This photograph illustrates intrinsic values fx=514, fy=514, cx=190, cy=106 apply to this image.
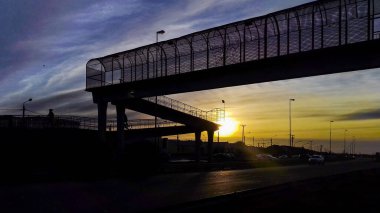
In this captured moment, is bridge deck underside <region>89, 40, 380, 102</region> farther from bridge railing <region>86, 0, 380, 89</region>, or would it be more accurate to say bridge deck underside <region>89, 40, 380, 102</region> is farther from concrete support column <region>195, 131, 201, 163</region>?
concrete support column <region>195, 131, 201, 163</region>

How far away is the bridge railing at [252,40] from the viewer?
112 ft

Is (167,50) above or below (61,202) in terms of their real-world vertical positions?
above

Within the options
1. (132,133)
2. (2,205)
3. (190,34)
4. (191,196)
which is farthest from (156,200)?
(132,133)

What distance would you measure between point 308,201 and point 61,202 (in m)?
9.16

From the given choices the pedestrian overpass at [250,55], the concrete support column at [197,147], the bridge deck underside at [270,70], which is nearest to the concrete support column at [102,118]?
the pedestrian overpass at [250,55]

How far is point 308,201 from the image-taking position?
19.5 meters

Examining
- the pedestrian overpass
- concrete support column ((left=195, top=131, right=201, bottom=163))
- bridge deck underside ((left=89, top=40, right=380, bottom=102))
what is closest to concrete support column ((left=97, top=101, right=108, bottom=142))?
the pedestrian overpass

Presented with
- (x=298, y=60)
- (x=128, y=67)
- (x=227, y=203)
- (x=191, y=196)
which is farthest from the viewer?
(x=128, y=67)

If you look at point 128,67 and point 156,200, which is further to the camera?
point 128,67

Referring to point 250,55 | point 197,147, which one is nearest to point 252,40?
point 250,55

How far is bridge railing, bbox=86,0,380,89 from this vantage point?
3419 centimetres

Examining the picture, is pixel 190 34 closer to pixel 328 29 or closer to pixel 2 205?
pixel 328 29

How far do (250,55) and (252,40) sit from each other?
1.20 m

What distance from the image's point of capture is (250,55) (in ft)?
132
